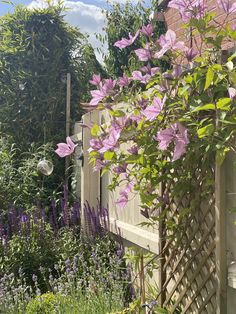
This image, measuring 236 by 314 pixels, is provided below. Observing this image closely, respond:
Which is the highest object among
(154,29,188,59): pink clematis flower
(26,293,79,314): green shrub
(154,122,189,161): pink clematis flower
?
(154,29,188,59): pink clematis flower

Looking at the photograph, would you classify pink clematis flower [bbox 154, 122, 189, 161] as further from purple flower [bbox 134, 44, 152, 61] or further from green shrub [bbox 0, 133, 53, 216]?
green shrub [bbox 0, 133, 53, 216]

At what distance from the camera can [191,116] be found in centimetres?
253

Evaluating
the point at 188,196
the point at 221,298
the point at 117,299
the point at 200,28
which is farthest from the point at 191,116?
the point at 117,299

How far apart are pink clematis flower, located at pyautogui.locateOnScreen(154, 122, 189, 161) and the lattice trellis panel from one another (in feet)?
1.71

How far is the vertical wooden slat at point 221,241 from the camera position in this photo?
2.60 m

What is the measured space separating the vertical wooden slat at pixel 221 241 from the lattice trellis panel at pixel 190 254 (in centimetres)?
10

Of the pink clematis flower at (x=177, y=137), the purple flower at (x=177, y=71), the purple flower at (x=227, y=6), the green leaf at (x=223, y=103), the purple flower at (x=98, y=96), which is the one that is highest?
the purple flower at (x=227, y=6)

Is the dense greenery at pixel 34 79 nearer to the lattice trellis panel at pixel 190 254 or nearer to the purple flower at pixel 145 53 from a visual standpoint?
the lattice trellis panel at pixel 190 254

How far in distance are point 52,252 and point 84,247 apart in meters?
0.33

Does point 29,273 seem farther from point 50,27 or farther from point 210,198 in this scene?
point 50,27

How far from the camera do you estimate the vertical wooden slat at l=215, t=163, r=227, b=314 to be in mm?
2598

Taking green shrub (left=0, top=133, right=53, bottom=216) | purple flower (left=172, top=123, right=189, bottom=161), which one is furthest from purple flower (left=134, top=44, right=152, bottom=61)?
green shrub (left=0, top=133, right=53, bottom=216)

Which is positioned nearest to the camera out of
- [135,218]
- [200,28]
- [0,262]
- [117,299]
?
[200,28]

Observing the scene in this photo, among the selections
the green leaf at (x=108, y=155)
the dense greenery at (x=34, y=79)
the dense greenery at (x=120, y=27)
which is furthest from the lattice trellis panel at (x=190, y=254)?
the dense greenery at (x=120, y=27)
